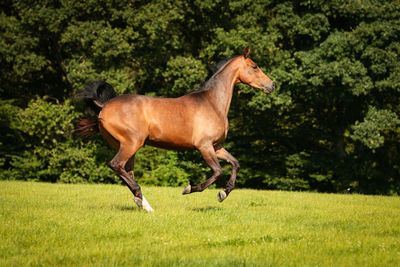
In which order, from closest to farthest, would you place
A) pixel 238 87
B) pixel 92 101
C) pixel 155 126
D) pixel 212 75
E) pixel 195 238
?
pixel 195 238, pixel 155 126, pixel 92 101, pixel 212 75, pixel 238 87

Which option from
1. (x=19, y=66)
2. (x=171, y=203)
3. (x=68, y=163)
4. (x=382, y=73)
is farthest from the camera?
(x=68, y=163)

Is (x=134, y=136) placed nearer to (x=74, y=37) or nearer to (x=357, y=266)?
(x=357, y=266)

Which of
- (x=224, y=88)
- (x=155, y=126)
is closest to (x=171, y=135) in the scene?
(x=155, y=126)

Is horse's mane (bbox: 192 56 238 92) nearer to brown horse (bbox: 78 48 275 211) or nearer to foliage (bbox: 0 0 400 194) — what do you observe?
brown horse (bbox: 78 48 275 211)

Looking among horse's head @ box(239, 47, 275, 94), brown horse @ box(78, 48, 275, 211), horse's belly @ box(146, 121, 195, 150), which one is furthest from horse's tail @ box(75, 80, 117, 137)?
horse's head @ box(239, 47, 275, 94)

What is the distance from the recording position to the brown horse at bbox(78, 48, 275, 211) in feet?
25.8

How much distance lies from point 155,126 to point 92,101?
1.37 m

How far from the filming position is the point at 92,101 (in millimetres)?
8211

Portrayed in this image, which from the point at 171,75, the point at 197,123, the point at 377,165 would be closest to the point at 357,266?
the point at 197,123

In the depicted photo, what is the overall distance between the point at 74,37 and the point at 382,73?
13941 mm

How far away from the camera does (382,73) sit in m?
18.6

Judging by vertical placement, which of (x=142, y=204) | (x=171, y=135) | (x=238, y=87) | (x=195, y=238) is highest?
(x=171, y=135)

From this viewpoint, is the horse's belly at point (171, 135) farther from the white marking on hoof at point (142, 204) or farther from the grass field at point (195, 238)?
the grass field at point (195, 238)

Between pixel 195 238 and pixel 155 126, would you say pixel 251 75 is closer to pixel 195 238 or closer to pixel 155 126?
pixel 155 126
